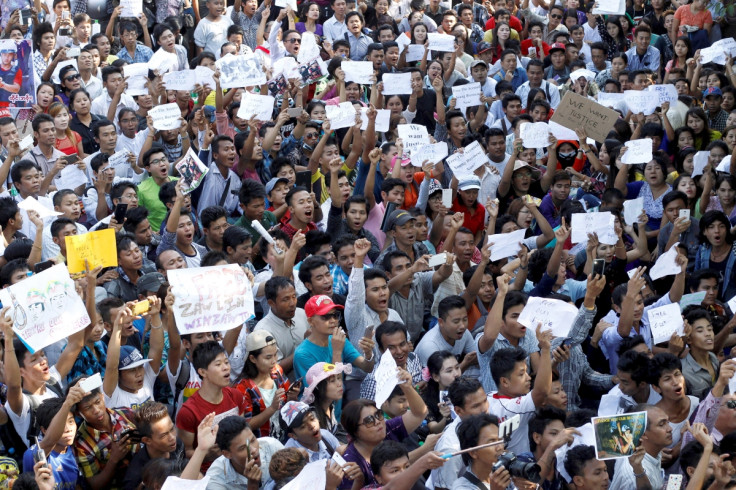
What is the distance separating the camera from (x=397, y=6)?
16.4 meters

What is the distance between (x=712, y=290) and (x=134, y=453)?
16.4ft

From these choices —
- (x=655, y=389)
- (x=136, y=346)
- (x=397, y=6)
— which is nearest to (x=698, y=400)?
(x=655, y=389)

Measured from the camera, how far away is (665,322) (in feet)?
26.9

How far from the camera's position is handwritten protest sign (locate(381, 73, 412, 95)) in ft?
41.4

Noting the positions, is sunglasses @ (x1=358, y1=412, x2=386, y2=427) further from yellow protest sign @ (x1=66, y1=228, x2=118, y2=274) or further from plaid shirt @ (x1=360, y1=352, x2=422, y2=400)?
yellow protest sign @ (x1=66, y1=228, x2=118, y2=274)

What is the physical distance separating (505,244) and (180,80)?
14.3ft

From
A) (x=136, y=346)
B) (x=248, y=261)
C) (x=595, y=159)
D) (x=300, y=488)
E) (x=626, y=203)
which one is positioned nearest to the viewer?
(x=300, y=488)

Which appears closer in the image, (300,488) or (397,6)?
(300,488)

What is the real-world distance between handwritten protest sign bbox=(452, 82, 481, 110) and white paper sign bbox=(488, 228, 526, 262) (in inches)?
152

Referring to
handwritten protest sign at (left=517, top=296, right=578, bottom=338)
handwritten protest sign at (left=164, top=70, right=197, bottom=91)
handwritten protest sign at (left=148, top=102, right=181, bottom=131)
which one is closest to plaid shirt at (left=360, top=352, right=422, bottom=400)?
handwritten protest sign at (left=517, top=296, right=578, bottom=338)

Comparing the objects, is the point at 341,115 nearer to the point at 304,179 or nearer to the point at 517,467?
the point at 304,179

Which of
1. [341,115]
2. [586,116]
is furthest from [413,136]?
[586,116]

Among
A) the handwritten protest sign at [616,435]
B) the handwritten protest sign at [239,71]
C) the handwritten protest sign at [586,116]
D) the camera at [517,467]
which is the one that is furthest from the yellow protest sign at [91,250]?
the handwritten protest sign at [586,116]

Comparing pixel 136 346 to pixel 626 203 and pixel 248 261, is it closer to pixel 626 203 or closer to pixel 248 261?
pixel 248 261
